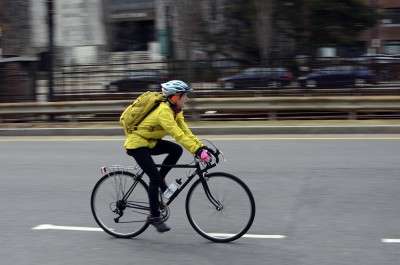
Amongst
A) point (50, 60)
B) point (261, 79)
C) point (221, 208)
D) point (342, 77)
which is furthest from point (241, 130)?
point (221, 208)

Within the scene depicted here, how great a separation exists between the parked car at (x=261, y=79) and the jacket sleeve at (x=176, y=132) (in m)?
10.8

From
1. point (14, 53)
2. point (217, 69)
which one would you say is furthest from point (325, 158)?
point (14, 53)

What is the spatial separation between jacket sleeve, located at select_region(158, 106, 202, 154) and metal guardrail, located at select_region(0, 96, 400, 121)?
391 inches

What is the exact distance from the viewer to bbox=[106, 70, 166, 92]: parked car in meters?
17.2

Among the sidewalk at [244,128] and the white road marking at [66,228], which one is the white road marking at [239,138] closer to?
the sidewalk at [244,128]

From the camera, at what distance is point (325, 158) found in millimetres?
10602

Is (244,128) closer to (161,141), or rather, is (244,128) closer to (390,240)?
(161,141)

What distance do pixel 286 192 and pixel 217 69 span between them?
913 centimetres

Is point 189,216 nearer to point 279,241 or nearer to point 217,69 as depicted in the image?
point 279,241

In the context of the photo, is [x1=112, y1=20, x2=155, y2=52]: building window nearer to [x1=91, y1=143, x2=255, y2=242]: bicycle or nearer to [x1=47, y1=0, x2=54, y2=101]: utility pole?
[x1=47, y1=0, x2=54, y2=101]: utility pole

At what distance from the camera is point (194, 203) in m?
5.96

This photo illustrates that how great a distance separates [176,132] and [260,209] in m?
2.10

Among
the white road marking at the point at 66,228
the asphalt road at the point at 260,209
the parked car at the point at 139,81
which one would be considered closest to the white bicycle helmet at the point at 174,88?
the asphalt road at the point at 260,209

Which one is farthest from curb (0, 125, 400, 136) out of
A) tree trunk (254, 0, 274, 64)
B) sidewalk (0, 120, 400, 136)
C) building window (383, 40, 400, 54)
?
building window (383, 40, 400, 54)
